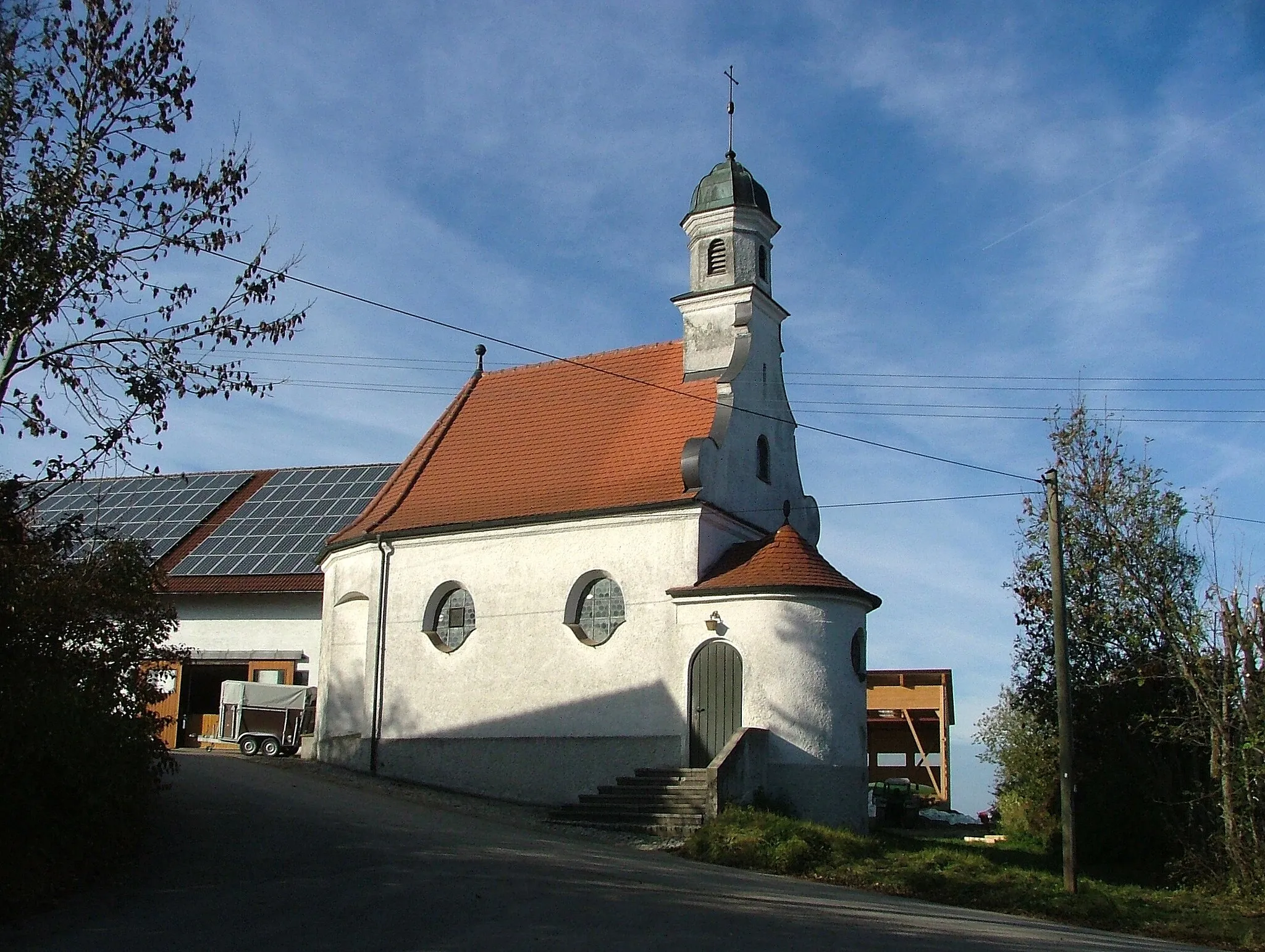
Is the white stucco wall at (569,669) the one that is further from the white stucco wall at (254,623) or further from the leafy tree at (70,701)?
the leafy tree at (70,701)

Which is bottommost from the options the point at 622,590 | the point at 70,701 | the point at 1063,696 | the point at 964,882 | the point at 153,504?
the point at 964,882

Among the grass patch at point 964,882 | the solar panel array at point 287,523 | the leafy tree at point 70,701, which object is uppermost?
the solar panel array at point 287,523

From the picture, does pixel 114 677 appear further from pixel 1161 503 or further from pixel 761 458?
pixel 1161 503

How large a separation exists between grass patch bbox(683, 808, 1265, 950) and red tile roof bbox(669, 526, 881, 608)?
3.74 m

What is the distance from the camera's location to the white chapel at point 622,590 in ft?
67.2

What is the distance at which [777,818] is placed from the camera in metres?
18.0

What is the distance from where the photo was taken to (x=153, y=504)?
35.8 metres

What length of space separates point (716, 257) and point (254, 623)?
592 inches

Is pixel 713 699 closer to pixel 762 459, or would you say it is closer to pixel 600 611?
pixel 600 611

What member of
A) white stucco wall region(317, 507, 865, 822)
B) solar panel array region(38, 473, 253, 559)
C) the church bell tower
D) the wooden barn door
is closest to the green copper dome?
the church bell tower

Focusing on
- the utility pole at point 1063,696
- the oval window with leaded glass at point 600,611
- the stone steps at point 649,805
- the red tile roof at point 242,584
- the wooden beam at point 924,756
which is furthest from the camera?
the wooden beam at point 924,756

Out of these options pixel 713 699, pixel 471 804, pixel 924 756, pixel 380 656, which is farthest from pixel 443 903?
pixel 924 756

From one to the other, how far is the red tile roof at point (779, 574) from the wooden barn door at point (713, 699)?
39.7 inches

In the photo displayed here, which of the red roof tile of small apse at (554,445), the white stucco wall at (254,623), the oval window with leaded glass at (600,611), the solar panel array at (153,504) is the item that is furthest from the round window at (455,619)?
the solar panel array at (153,504)
